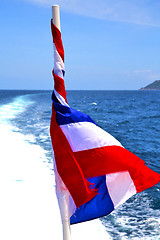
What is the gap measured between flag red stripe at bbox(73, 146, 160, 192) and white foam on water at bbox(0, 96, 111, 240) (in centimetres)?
310

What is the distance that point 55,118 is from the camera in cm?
260

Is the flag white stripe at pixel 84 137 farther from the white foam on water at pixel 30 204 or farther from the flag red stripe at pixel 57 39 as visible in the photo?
the white foam on water at pixel 30 204

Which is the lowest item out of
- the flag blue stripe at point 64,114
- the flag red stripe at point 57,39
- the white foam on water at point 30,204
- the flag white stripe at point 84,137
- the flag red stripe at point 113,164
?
the white foam on water at point 30,204

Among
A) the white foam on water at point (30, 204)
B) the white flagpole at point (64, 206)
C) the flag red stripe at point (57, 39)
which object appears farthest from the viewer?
the white foam on water at point (30, 204)

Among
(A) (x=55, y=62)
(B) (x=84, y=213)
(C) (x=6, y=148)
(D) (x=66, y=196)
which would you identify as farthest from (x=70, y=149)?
(C) (x=6, y=148)

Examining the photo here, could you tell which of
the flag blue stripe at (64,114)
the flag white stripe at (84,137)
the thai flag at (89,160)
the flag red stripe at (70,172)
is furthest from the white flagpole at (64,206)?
the flag blue stripe at (64,114)

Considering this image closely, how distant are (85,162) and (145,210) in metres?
5.20

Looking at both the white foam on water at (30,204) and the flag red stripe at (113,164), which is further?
the white foam on water at (30,204)

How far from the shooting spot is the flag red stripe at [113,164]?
104 inches

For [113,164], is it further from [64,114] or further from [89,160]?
[64,114]

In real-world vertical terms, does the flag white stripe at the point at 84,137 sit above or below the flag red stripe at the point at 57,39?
below

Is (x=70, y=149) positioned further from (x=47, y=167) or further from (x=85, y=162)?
(x=47, y=167)

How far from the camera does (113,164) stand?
2.67 meters

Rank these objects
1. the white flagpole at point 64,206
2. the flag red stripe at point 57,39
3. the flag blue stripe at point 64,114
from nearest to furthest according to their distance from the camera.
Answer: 1. the white flagpole at point 64,206
2. the flag red stripe at point 57,39
3. the flag blue stripe at point 64,114
